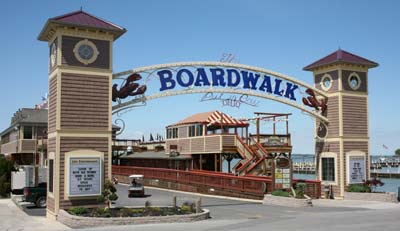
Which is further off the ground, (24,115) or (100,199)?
(24,115)

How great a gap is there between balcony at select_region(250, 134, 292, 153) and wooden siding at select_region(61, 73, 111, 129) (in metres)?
18.0

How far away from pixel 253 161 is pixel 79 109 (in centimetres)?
1735

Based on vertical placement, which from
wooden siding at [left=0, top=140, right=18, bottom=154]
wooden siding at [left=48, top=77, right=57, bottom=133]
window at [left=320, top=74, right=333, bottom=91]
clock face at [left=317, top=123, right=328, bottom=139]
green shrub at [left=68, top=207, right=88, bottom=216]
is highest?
window at [left=320, top=74, right=333, bottom=91]

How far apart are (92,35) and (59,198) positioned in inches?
294

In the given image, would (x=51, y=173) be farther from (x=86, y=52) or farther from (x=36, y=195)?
(x=36, y=195)

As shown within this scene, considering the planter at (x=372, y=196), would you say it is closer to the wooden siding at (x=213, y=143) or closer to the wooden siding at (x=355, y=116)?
the wooden siding at (x=355, y=116)

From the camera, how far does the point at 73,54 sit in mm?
22344

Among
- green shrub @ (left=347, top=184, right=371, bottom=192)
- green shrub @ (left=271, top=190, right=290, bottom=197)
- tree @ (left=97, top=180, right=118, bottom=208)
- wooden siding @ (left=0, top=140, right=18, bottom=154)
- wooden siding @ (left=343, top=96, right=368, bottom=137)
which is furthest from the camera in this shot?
wooden siding @ (left=0, top=140, right=18, bottom=154)

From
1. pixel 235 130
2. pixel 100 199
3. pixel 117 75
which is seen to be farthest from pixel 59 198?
pixel 235 130

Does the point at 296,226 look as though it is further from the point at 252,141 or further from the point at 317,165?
the point at 252,141

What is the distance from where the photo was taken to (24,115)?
5159cm

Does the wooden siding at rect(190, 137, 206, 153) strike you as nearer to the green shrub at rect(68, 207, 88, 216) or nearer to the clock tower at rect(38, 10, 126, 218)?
the clock tower at rect(38, 10, 126, 218)

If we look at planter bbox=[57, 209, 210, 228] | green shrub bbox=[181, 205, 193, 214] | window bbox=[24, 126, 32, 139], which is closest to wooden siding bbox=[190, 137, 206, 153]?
window bbox=[24, 126, 32, 139]

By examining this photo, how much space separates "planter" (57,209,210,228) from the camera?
769 inches
